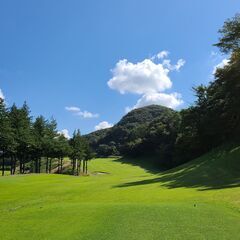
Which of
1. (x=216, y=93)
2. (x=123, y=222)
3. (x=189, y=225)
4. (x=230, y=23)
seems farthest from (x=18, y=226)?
(x=216, y=93)

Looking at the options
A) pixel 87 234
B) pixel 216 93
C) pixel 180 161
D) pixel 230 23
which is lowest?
pixel 87 234

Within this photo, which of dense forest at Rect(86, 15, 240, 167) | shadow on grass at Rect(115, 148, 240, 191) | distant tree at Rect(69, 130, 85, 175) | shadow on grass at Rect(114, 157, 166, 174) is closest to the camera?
shadow on grass at Rect(115, 148, 240, 191)

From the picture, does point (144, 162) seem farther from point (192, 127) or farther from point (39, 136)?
point (39, 136)

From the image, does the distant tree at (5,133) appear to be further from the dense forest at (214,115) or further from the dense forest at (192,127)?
the dense forest at (214,115)

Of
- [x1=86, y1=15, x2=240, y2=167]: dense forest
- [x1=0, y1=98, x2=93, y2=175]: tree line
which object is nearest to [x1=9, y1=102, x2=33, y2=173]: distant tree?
[x1=0, y1=98, x2=93, y2=175]: tree line

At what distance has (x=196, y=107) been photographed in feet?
279

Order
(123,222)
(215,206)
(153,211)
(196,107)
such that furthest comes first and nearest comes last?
(196,107)
(215,206)
(153,211)
(123,222)

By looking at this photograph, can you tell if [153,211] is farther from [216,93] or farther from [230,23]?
[216,93]

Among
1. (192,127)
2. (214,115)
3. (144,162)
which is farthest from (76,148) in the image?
(144,162)

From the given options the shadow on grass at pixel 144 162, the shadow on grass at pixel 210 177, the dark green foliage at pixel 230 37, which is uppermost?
the dark green foliage at pixel 230 37

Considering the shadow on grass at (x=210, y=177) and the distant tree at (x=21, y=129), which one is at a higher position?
the distant tree at (x=21, y=129)

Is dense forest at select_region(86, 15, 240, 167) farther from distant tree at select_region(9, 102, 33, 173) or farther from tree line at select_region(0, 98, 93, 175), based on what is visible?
distant tree at select_region(9, 102, 33, 173)

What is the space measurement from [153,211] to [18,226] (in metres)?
5.85

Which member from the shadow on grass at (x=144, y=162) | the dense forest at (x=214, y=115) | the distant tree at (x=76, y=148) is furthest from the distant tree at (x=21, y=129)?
the shadow on grass at (x=144, y=162)
